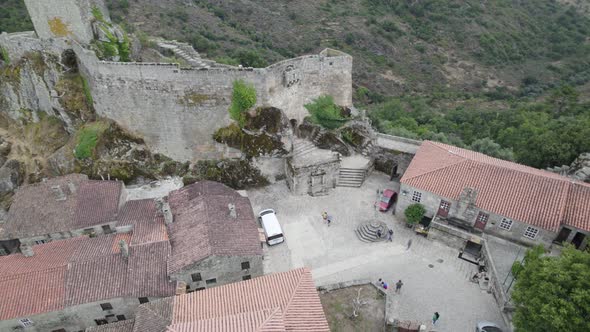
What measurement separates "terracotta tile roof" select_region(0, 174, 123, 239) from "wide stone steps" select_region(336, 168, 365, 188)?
756 inches

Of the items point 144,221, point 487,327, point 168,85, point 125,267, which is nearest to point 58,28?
point 168,85

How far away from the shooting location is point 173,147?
34688 millimetres

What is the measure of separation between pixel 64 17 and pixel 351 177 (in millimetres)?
28180

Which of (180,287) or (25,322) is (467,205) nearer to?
(180,287)

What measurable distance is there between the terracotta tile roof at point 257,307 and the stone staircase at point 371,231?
930 cm

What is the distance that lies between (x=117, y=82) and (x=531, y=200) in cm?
3323

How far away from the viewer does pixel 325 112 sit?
3631 centimetres

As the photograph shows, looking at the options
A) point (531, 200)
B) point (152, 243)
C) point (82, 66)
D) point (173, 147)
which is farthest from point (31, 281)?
point (531, 200)

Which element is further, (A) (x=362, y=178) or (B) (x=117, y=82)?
(A) (x=362, y=178)

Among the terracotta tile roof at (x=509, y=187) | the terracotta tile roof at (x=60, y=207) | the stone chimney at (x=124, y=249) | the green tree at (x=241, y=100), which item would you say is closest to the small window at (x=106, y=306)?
the stone chimney at (x=124, y=249)

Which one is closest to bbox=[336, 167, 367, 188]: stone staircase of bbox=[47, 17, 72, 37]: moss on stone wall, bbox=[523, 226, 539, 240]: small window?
bbox=[523, 226, 539, 240]: small window

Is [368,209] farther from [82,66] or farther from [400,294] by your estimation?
[82,66]

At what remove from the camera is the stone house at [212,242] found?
973 inches

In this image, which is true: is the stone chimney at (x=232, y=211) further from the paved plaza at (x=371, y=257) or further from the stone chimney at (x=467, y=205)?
the stone chimney at (x=467, y=205)
